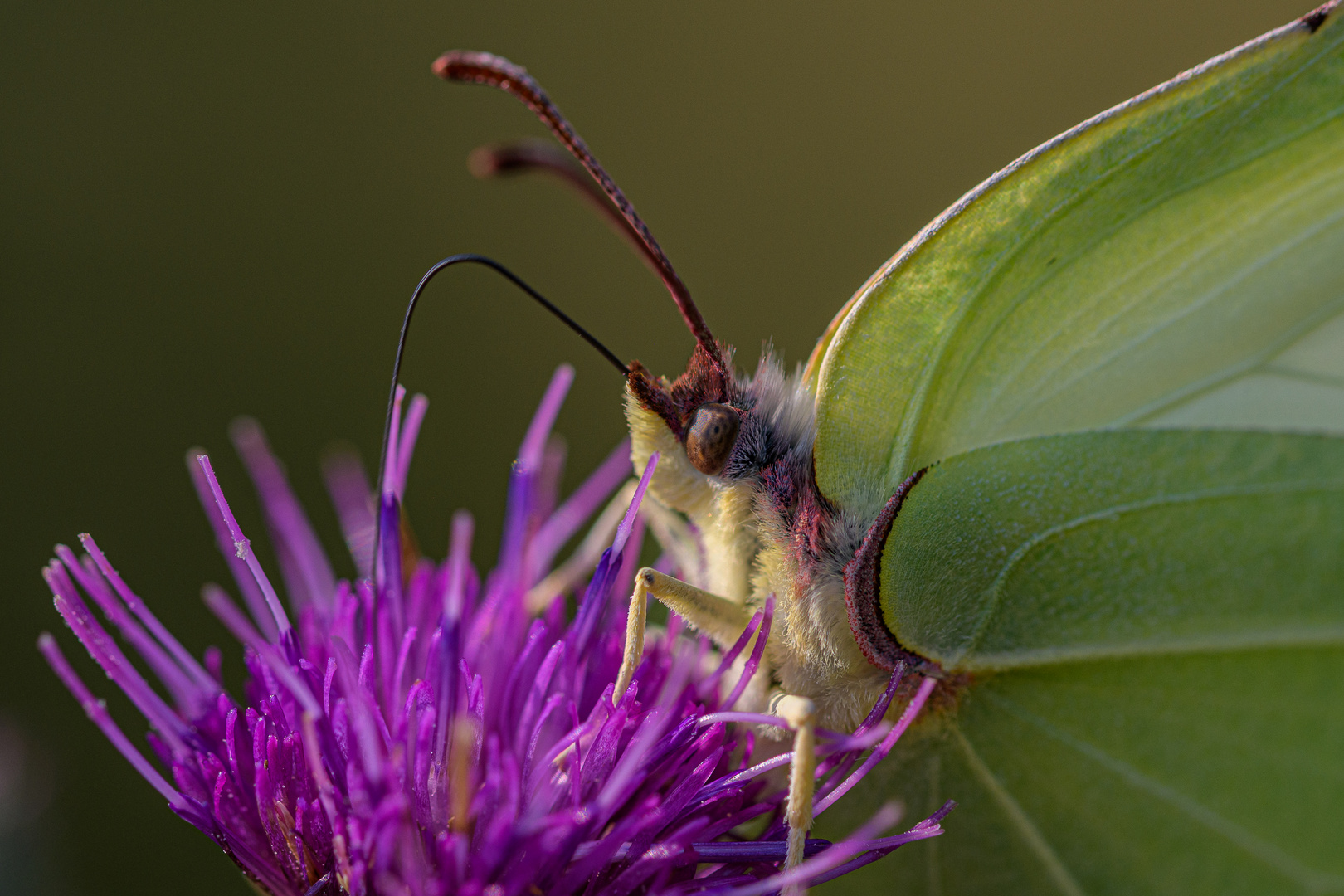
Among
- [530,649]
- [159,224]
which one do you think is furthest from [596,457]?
[530,649]

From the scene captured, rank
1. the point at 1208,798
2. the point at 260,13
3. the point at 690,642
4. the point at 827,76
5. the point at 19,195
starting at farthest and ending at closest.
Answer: the point at 827,76 → the point at 260,13 → the point at 19,195 → the point at 690,642 → the point at 1208,798

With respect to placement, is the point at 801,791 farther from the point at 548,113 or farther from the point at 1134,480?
the point at 548,113

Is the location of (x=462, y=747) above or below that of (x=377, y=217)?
below

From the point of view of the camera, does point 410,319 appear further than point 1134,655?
Yes

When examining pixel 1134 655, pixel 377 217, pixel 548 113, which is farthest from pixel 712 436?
pixel 377 217

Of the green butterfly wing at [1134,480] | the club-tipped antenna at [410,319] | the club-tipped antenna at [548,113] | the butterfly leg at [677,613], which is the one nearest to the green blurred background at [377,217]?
the club-tipped antenna at [410,319]

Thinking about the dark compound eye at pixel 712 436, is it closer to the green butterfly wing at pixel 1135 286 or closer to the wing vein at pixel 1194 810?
the green butterfly wing at pixel 1135 286

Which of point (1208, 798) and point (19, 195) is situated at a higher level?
point (19, 195)

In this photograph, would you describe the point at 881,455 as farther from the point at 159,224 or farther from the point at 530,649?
the point at 159,224
